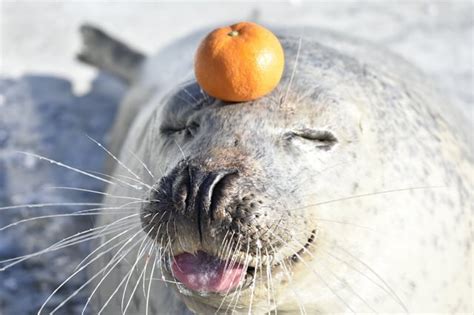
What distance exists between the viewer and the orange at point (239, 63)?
8.38ft

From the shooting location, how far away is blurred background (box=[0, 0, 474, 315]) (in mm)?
4414

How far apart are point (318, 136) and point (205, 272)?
63 centimetres

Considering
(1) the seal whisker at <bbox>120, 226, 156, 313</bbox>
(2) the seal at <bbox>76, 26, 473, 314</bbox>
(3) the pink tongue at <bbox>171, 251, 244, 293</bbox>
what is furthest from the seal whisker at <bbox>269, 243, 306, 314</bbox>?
(1) the seal whisker at <bbox>120, 226, 156, 313</bbox>

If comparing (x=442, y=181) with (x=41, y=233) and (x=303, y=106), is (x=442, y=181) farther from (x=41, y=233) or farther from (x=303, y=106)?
(x=41, y=233)

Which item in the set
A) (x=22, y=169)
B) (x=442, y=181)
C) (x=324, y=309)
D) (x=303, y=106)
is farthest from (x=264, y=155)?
(x=22, y=169)

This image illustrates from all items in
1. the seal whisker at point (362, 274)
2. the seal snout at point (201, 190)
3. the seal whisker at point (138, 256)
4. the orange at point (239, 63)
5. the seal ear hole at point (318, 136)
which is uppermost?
the orange at point (239, 63)

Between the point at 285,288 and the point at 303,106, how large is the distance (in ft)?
2.04

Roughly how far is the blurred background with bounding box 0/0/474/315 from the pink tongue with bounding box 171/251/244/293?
166 cm

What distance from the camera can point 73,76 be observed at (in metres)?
6.38

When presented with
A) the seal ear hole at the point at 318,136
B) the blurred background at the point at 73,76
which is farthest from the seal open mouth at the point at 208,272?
the blurred background at the point at 73,76

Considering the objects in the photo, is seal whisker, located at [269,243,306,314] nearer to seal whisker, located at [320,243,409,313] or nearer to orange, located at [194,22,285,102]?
seal whisker, located at [320,243,409,313]

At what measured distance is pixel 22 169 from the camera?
5137 mm

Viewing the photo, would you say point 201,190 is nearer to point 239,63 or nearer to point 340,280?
point 239,63

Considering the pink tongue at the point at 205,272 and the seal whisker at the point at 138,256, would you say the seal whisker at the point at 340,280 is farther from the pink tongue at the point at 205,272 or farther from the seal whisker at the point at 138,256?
the seal whisker at the point at 138,256
